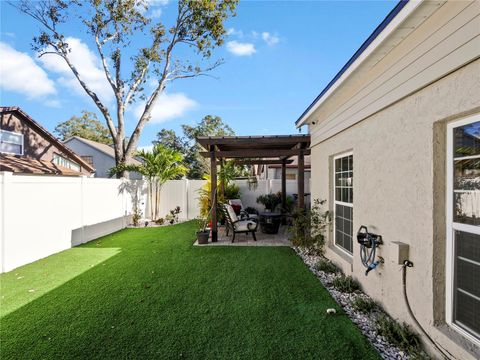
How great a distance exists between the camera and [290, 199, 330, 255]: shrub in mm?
5859

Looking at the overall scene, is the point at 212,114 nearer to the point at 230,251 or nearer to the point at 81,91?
the point at 81,91

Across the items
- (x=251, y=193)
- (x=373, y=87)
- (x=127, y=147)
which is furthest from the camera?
(x=127, y=147)

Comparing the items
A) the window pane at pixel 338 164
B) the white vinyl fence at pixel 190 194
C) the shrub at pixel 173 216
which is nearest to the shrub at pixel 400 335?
the window pane at pixel 338 164

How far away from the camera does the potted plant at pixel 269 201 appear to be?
11.4 meters

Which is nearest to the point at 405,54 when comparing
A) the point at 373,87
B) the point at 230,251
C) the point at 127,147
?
the point at 373,87

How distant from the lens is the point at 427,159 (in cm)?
248

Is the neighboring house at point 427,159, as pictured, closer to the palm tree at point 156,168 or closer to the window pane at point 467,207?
the window pane at point 467,207

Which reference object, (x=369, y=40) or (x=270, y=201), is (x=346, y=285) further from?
(x=270, y=201)

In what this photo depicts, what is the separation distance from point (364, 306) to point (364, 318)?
236 millimetres

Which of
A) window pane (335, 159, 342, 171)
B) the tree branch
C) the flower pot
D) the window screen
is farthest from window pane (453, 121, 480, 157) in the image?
the tree branch

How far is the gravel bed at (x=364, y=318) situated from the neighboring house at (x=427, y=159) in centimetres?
28

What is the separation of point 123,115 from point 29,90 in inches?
497

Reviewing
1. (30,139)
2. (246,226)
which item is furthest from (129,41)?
(246,226)

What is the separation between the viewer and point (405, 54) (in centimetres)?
Result: 281
